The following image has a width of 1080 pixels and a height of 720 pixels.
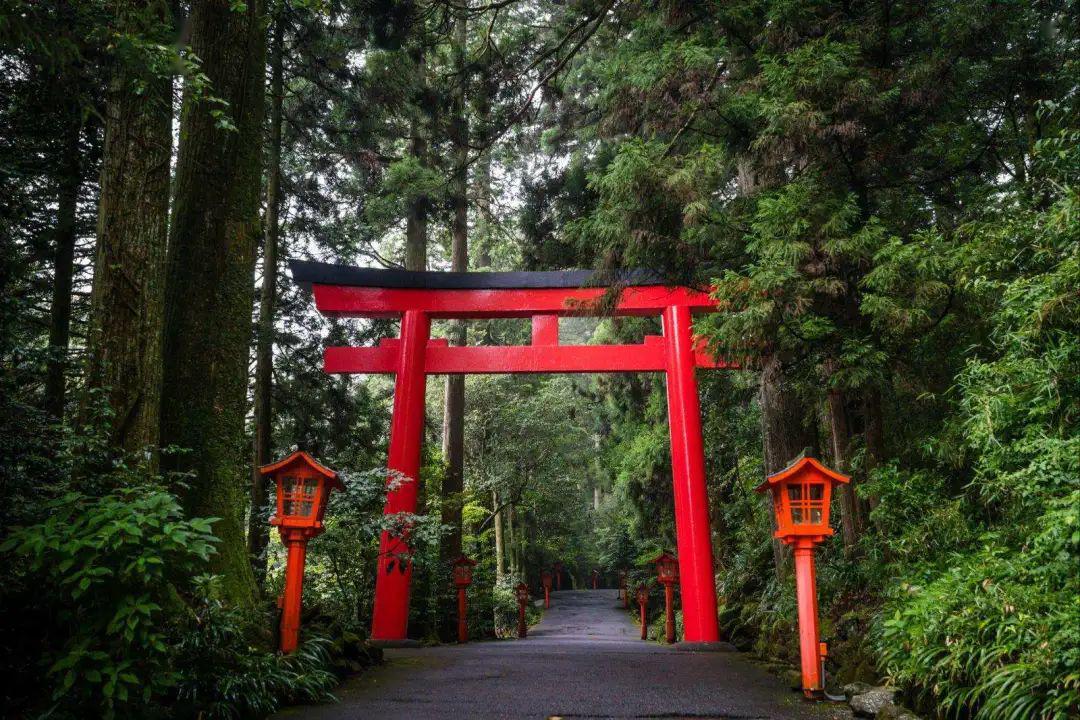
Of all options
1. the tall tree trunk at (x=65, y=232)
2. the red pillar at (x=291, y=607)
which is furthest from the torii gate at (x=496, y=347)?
the red pillar at (x=291, y=607)

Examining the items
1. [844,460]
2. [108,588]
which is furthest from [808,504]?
[108,588]

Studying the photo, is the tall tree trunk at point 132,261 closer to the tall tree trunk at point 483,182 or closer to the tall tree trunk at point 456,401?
the tall tree trunk at point 483,182

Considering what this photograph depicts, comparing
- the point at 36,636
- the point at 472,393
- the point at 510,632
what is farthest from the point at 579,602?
the point at 36,636

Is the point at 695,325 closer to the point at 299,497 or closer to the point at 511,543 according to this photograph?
the point at 299,497

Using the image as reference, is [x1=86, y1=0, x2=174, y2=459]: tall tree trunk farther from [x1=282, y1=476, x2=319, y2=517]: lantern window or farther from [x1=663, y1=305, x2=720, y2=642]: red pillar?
[x1=663, y1=305, x2=720, y2=642]: red pillar

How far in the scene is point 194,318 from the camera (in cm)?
537

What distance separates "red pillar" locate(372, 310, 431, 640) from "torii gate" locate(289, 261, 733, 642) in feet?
0.05

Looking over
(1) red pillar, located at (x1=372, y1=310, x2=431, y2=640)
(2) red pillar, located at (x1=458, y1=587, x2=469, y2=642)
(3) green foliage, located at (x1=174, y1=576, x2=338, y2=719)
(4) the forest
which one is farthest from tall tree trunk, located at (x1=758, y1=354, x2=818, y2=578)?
(3) green foliage, located at (x1=174, y1=576, x2=338, y2=719)

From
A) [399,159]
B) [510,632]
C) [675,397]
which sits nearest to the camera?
[675,397]

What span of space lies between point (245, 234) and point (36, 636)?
3.27 m

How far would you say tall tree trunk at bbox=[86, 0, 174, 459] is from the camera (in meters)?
4.30

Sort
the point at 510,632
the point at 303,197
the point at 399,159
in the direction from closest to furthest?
the point at 303,197 → the point at 399,159 → the point at 510,632

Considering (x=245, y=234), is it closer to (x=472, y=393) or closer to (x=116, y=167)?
(x=116, y=167)

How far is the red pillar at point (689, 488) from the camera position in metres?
8.12
